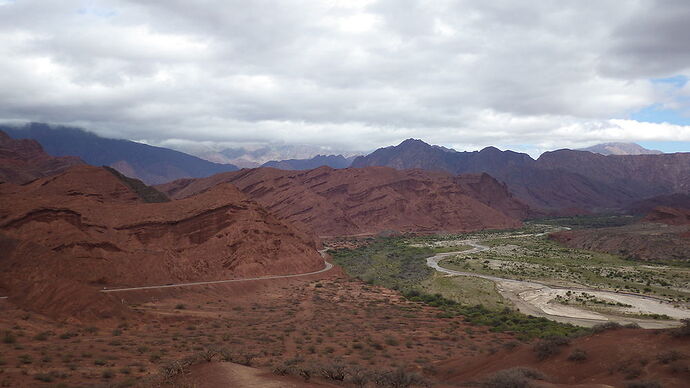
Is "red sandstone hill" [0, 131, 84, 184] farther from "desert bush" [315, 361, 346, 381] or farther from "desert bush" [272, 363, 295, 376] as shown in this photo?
"desert bush" [315, 361, 346, 381]

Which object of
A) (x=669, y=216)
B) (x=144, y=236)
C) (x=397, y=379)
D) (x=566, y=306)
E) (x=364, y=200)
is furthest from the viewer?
(x=364, y=200)

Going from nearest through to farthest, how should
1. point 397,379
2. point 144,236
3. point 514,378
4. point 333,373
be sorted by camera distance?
point 333,373, point 514,378, point 397,379, point 144,236

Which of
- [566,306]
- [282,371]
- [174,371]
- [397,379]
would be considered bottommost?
[566,306]

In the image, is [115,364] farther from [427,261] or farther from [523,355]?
[427,261]

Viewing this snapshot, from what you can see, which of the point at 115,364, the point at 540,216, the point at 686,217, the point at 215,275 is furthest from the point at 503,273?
the point at 540,216

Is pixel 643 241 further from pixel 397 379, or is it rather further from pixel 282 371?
pixel 282 371

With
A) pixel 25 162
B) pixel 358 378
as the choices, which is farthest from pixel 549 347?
pixel 25 162

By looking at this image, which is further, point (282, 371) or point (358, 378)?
point (358, 378)

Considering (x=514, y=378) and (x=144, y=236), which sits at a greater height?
(x=144, y=236)
